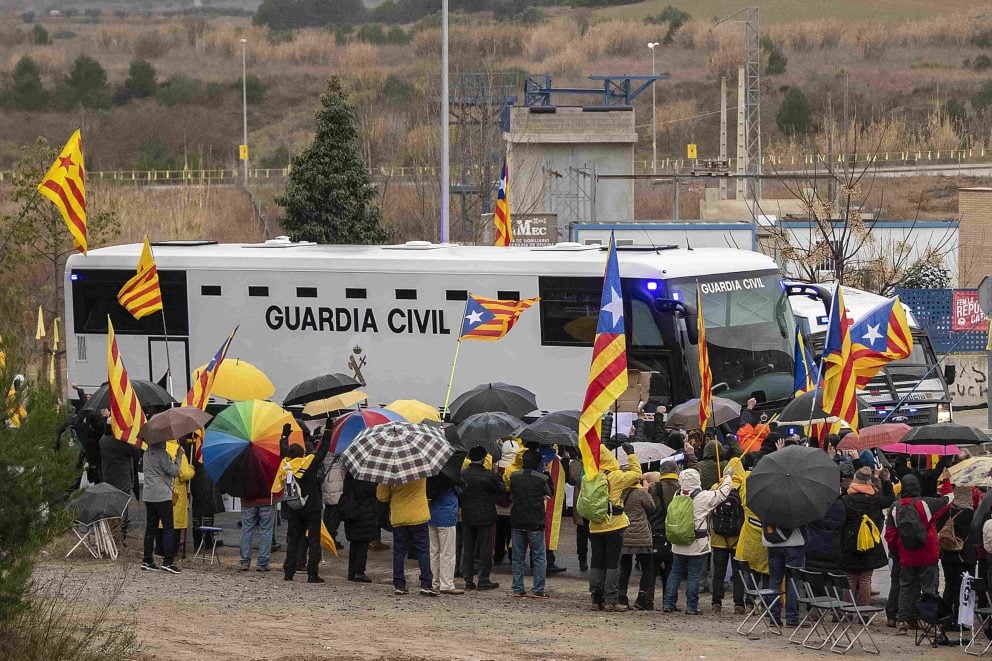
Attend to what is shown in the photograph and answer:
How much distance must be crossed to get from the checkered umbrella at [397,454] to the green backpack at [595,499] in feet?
4.30

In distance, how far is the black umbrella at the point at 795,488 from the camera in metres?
12.4

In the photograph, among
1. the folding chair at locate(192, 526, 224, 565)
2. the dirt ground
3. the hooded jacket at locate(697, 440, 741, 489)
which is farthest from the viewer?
the folding chair at locate(192, 526, 224, 565)

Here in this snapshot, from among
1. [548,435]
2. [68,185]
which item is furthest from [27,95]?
[548,435]

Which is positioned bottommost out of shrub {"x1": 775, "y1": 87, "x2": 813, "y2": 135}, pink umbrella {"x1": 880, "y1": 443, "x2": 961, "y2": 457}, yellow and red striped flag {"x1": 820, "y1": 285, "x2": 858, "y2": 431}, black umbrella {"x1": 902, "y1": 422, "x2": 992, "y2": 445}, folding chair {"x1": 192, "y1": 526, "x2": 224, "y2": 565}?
folding chair {"x1": 192, "y1": 526, "x2": 224, "y2": 565}

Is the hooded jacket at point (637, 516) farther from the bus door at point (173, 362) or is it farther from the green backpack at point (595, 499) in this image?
the bus door at point (173, 362)

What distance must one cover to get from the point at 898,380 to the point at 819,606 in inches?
521

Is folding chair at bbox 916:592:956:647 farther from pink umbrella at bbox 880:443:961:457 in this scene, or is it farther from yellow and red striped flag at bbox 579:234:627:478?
yellow and red striped flag at bbox 579:234:627:478

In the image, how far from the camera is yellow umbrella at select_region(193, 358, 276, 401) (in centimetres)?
1953

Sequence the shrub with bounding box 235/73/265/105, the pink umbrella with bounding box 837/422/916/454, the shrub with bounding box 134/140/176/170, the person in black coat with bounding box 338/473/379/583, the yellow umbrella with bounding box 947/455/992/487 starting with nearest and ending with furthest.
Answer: the yellow umbrella with bounding box 947/455/992/487 → the person in black coat with bounding box 338/473/379/583 → the pink umbrella with bounding box 837/422/916/454 → the shrub with bounding box 134/140/176/170 → the shrub with bounding box 235/73/265/105

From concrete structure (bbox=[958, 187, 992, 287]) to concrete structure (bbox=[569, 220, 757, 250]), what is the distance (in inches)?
480

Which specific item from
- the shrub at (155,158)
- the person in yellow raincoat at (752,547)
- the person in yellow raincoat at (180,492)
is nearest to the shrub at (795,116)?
the shrub at (155,158)

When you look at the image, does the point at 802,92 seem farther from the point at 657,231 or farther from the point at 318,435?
the point at 318,435

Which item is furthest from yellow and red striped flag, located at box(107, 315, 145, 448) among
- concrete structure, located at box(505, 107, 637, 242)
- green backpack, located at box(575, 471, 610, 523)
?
concrete structure, located at box(505, 107, 637, 242)

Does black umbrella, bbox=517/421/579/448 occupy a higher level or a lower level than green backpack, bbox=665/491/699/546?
higher
